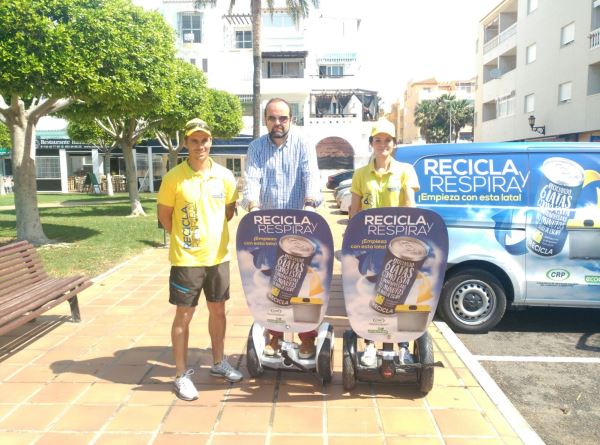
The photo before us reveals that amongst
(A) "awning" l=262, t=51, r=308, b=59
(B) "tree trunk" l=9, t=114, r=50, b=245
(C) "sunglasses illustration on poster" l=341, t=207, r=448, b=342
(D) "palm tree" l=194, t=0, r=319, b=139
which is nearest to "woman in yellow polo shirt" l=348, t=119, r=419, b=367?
(C) "sunglasses illustration on poster" l=341, t=207, r=448, b=342

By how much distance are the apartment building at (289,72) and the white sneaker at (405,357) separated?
31.0m

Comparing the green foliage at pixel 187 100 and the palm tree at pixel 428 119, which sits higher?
the palm tree at pixel 428 119

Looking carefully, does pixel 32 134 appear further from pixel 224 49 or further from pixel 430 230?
pixel 224 49

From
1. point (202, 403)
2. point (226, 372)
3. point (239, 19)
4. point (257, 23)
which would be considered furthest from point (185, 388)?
point (239, 19)

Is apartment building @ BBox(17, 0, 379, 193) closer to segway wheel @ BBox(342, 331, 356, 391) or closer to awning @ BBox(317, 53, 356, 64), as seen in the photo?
awning @ BBox(317, 53, 356, 64)

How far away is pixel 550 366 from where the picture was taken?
4363mm

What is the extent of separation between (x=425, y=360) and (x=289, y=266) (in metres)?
1.11

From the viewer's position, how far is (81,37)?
8438 millimetres

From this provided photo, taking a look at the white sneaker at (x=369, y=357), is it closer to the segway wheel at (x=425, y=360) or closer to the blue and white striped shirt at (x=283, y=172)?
the segway wheel at (x=425, y=360)

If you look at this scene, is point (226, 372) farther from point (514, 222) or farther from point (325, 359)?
point (514, 222)

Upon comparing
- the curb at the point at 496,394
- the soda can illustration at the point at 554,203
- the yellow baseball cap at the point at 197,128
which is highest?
the yellow baseball cap at the point at 197,128

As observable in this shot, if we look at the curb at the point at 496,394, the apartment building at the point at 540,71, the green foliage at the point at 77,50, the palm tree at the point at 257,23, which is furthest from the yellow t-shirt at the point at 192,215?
the apartment building at the point at 540,71

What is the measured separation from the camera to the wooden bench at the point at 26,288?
4186mm

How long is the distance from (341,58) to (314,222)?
Result: 123 ft
